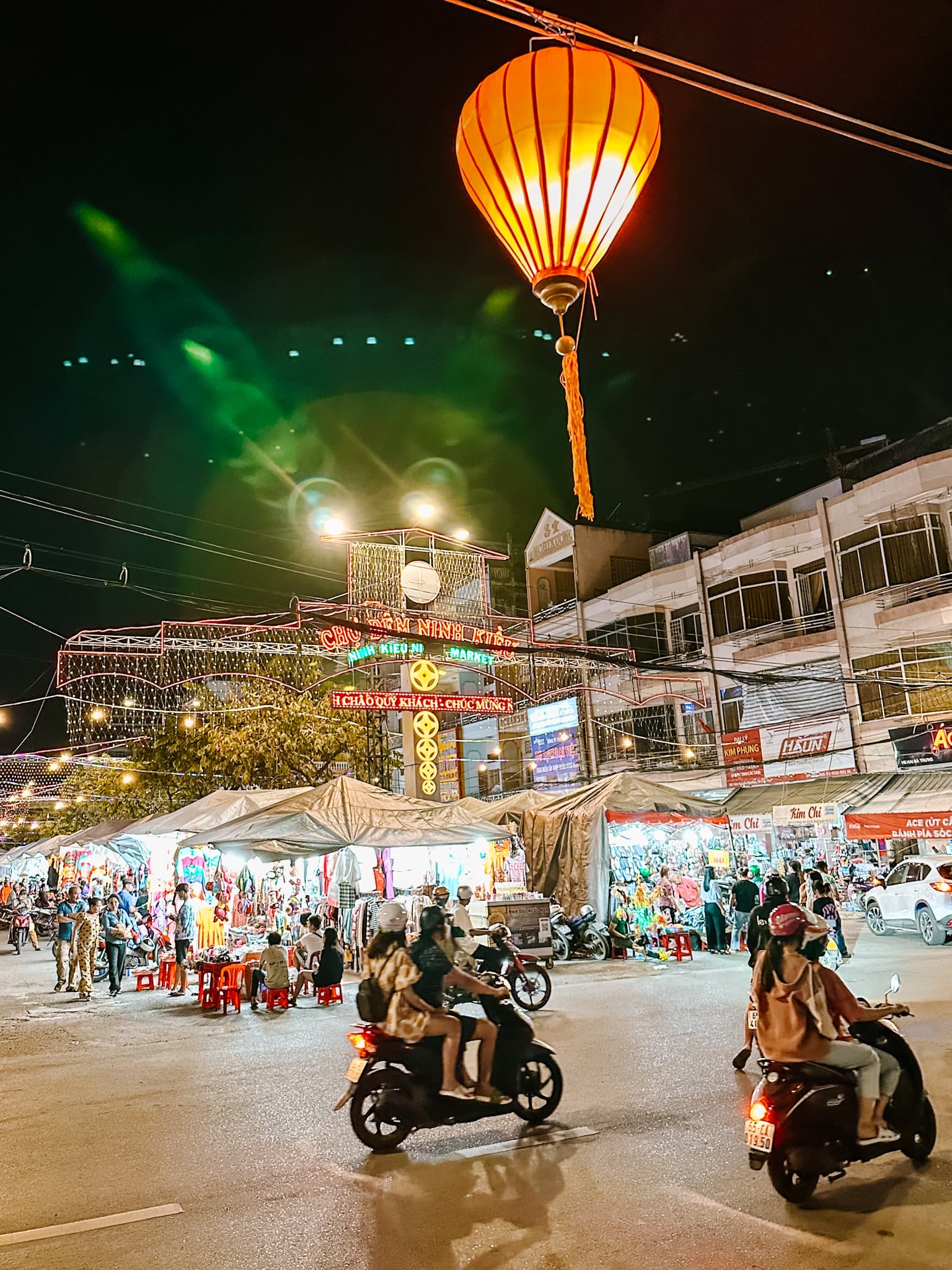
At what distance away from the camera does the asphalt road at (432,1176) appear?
13.8 ft

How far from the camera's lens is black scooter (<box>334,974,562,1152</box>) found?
5.80 m

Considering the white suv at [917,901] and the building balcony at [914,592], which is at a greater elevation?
the building balcony at [914,592]

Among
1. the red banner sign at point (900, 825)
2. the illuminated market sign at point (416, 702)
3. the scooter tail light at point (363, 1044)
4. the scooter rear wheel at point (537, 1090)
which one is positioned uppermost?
the illuminated market sign at point (416, 702)

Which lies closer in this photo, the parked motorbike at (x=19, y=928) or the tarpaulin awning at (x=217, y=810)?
the tarpaulin awning at (x=217, y=810)

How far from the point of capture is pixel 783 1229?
4309 mm

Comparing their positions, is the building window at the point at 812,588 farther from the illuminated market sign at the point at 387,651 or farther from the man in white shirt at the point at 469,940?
the man in white shirt at the point at 469,940

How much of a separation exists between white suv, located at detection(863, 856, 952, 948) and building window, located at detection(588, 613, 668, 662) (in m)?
12.6

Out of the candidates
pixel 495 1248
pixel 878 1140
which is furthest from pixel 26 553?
pixel 878 1140

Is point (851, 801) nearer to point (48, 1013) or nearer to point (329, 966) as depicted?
point (329, 966)

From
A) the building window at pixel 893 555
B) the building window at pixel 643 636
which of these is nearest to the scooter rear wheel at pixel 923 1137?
the building window at pixel 893 555

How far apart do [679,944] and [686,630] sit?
48.9 ft

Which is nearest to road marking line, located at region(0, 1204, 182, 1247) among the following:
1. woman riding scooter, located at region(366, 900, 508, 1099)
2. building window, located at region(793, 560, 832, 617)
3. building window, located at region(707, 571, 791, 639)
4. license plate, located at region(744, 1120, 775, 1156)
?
woman riding scooter, located at region(366, 900, 508, 1099)

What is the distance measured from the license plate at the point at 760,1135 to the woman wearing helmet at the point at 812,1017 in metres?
0.34

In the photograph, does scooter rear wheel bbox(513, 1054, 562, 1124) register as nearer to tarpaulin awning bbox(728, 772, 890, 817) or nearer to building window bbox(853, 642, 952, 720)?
tarpaulin awning bbox(728, 772, 890, 817)
